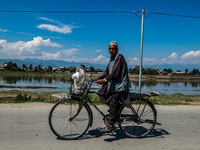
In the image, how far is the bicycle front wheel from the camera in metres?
3.90

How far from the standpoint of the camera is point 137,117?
172 inches

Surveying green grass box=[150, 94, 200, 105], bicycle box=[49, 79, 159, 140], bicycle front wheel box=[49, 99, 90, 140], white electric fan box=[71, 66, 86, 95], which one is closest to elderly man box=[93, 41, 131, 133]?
bicycle box=[49, 79, 159, 140]

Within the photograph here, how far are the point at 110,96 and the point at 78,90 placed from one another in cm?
76

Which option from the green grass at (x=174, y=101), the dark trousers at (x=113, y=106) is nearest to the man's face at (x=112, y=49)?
the dark trousers at (x=113, y=106)

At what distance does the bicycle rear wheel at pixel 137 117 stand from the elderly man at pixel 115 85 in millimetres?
269

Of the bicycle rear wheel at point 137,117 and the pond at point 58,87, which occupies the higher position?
the bicycle rear wheel at point 137,117

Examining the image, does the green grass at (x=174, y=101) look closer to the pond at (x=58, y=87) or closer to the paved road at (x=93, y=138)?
the paved road at (x=93, y=138)

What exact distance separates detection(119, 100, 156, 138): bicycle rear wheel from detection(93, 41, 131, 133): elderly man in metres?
0.27

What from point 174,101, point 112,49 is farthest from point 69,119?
point 174,101

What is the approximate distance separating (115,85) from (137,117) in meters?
1.06

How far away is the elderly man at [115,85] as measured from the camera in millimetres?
3887

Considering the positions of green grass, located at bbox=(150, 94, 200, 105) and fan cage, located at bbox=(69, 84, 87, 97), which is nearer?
fan cage, located at bbox=(69, 84, 87, 97)

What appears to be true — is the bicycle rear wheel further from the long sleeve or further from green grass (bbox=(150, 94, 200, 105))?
green grass (bbox=(150, 94, 200, 105))

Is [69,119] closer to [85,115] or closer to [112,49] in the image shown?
[85,115]
